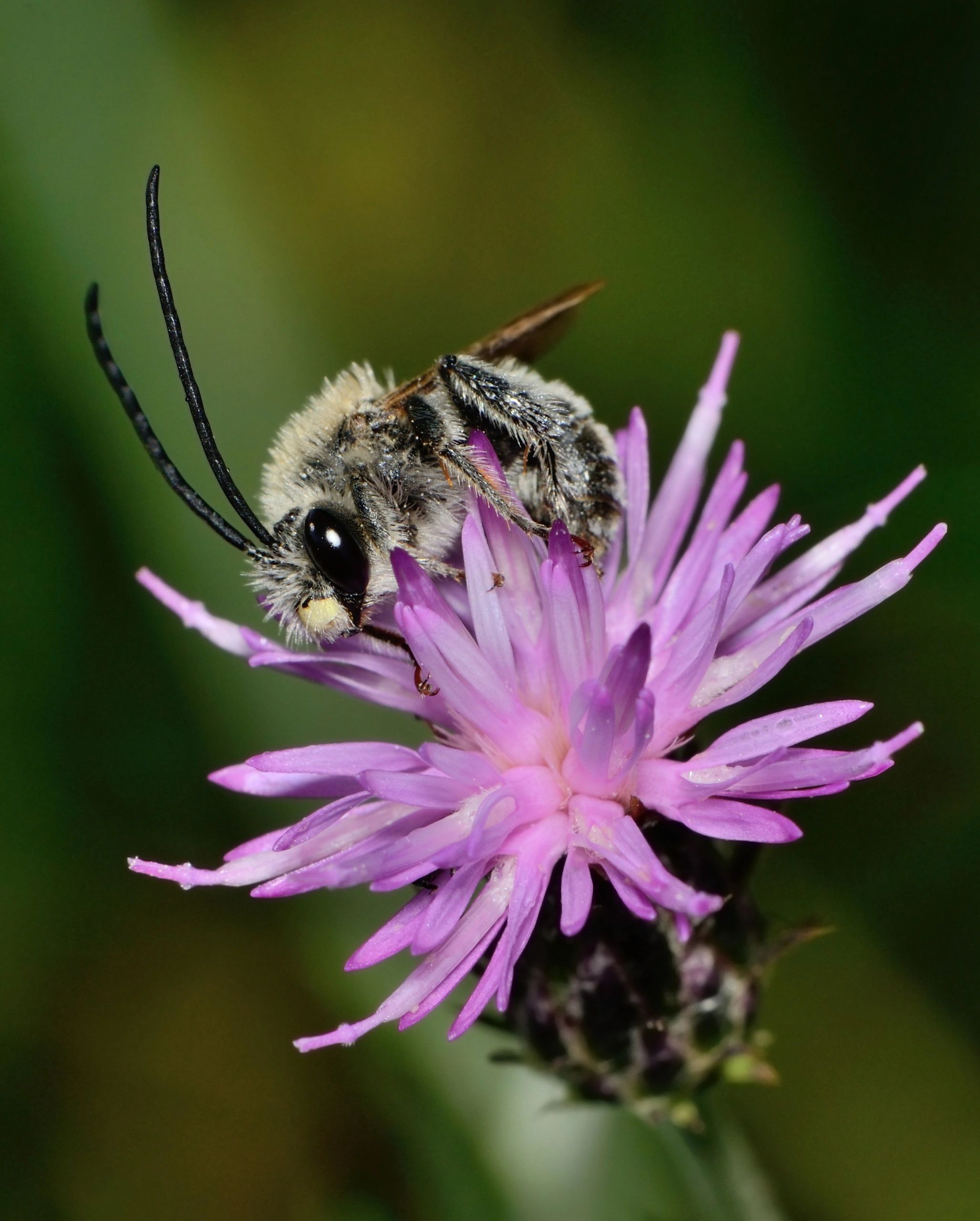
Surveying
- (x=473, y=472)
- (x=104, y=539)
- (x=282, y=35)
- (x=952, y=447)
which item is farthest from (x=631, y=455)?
(x=282, y=35)

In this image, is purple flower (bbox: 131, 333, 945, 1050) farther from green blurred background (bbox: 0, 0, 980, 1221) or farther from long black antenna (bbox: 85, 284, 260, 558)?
green blurred background (bbox: 0, 0, 980, 1221)

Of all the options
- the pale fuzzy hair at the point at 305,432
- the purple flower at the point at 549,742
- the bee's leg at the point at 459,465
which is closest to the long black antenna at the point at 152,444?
the pale fuzzy hair at the point at 305,432

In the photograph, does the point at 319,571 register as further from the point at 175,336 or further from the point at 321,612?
the point at 175,336

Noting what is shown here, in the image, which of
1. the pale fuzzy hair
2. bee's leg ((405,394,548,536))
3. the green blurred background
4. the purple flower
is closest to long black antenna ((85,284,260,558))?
the pale fuzzy hair

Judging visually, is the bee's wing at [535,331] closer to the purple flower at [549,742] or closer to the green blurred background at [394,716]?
the purple flower at [549,742]

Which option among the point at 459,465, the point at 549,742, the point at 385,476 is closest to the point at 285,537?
the point at 385,476

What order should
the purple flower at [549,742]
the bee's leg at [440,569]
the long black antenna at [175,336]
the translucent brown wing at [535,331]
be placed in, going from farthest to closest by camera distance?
the translucent brown wing at [535,331] → the bee's leg at [440,569] → the long black antenna at [175,336] → the purple flower at [549,742]
